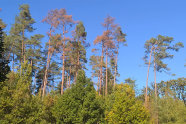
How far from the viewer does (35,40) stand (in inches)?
1336

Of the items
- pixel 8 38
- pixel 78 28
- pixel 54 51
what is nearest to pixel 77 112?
pixel 54 51

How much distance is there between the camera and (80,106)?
47.6ft

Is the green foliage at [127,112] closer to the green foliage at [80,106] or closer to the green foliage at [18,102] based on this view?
the green foliage at [80,106]

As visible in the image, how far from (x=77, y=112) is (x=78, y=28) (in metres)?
16.3

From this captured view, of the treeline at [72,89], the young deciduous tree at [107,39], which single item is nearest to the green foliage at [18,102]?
the treeline at [72,89]

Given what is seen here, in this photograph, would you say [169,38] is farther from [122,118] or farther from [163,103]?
[122,118]

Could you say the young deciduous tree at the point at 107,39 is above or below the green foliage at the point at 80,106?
above

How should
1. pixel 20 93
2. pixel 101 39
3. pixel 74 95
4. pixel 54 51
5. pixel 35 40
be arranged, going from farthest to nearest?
pixel 35 40, pixel 101 39, pixel 54 51, pixel 74 95, pixel 20 93

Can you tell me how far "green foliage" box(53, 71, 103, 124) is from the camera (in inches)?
562

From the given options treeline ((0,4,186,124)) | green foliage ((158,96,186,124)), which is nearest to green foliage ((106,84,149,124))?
treeline ((0,4,186,124))

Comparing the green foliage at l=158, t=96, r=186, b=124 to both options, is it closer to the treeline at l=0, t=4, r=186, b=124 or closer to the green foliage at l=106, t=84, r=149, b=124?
the treeline at l=0, t=4, r=186, b=124

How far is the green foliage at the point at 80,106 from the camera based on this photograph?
14.3 m

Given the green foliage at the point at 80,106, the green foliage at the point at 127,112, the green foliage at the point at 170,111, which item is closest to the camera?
the green foliage at the point at 127,112

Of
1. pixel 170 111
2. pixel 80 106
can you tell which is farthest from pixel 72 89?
pixel 170 111
